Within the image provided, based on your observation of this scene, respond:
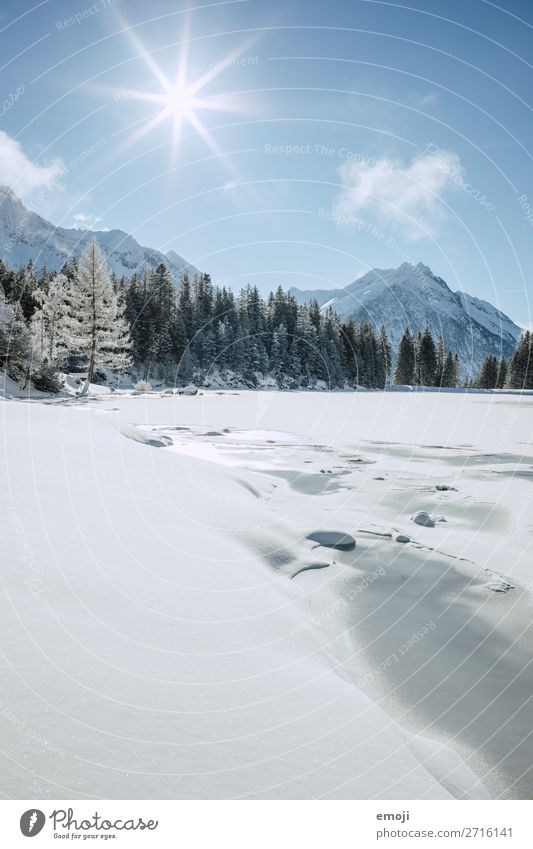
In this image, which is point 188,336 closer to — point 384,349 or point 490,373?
point 384,349

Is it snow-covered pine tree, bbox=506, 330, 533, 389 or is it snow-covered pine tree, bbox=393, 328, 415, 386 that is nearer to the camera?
snow-covered pine tree, bbox=506, 330, 533, 389

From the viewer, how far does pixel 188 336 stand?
2589 inches

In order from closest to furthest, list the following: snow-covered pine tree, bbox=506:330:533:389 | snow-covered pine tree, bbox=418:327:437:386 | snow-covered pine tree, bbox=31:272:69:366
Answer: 1. snow-covered pine tree, bbox=31:272:69:366
2. snow-covered pine tree, bbox=506:330:533:389
3. snow-covered pine tree, bbox=418:327:437:386

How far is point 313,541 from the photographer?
596 cm

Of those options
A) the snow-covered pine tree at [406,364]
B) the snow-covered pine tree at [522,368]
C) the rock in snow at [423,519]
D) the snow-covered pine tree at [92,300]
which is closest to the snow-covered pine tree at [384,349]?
the snow-covered pine tree at [406,364]

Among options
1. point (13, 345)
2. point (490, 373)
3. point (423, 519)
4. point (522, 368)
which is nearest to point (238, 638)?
point (423, 519)

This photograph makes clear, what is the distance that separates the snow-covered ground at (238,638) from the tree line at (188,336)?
83.6ft

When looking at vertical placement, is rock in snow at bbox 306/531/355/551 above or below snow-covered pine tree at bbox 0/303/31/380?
below

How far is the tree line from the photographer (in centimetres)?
3366

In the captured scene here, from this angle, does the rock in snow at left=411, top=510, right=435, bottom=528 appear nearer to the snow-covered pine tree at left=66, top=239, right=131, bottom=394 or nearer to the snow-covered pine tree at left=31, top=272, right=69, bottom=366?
the snow-covered pine tree at left=66, top=239, right=131, bottom=394

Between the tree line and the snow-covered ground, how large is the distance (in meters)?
25.5

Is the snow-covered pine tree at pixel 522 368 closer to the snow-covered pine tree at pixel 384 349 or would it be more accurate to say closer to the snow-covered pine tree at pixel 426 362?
the snow-covered pine tree at pixel 426 362

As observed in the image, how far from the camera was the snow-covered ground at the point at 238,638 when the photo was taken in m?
1.89

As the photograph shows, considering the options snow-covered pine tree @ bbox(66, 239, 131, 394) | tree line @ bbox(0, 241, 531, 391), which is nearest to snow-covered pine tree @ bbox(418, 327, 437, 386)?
tree line @ bbox(0, 241, 531, 391)
